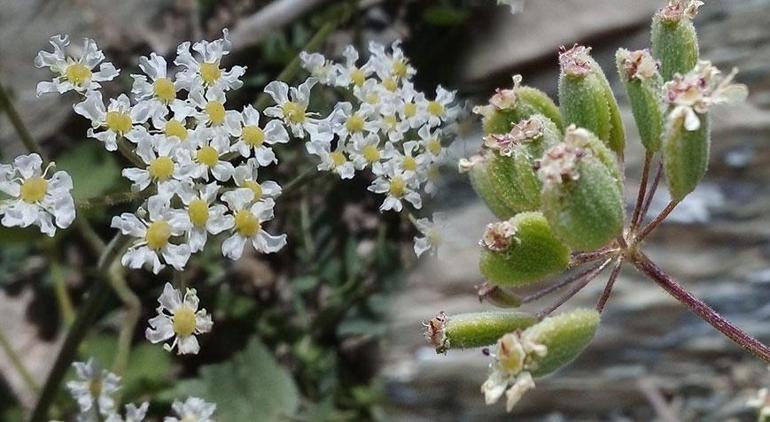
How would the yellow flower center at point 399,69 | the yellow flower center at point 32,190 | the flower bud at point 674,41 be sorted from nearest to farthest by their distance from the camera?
1. the flower bud at point 674,41
2. the yellow flower center at point 32,190
3. the yellow flower center at point 399,69

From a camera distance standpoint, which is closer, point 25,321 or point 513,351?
point 513,351

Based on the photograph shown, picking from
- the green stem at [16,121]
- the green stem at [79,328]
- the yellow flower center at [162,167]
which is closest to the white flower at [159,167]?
the yellow flower center at [162,167]

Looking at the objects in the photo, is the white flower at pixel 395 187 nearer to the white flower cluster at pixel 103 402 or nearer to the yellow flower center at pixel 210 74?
the yellow flower center at pixel 210 74

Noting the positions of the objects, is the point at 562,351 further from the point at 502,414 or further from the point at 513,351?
the point at 502,414

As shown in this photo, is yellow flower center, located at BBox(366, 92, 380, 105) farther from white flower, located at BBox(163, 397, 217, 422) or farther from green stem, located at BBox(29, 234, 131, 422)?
white flower, located at BBox(163, 397, 217, 422)

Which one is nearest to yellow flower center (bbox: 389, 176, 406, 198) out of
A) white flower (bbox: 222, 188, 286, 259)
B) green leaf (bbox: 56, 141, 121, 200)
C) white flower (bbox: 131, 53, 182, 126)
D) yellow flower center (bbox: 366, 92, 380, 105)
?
yellow flower center (bbox: 366, 92, 380, 105)

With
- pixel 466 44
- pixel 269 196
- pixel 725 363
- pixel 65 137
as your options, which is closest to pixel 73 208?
pixel 269 196
